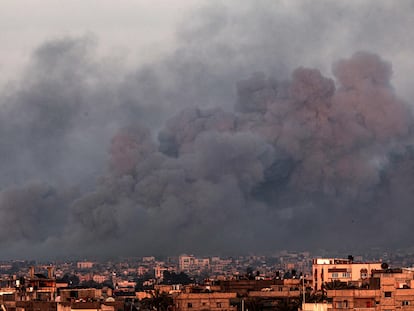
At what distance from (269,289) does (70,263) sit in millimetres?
109091

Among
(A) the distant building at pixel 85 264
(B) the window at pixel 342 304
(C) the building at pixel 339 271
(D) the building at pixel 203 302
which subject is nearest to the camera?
(B) the window at pixel 342 304

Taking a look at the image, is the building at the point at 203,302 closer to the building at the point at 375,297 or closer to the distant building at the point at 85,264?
the building at the point at 375,297

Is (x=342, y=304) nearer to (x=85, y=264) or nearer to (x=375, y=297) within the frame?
(x=375, y=297)

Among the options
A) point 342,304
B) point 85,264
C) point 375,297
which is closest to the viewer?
point 342,304

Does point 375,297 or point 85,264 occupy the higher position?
point 85,264

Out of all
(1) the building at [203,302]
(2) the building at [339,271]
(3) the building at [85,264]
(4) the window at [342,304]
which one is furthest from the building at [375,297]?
(3) the building at [85,264]

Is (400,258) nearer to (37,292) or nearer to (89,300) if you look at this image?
(37,292)

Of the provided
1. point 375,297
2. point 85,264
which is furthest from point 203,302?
point 85,264

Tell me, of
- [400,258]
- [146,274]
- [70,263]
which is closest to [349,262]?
[400,258]

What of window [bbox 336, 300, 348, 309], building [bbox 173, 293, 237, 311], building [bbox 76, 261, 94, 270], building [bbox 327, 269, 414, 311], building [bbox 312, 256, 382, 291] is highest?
building [bbox 76, 261, 94, 270]

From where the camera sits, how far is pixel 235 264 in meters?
167

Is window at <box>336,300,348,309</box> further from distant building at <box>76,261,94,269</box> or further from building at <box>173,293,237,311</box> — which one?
distant building at <box>76,261,94,269</box>

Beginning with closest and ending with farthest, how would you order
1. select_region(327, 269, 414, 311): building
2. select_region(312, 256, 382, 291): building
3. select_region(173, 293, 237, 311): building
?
select_region(327, 269, 414, 311): building < select_region(173, 293, 237, 311): building < select_region(312, 256, 382, 291): building

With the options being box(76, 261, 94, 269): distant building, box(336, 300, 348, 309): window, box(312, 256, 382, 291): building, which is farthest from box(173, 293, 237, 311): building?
box(76, 261, 94, 269): distant building
